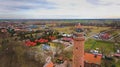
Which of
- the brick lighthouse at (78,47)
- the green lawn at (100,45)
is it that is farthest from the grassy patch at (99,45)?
the brick lighthouse at (78,47)

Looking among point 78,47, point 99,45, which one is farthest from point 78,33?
point 99,45

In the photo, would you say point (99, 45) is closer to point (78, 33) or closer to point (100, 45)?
point (100, 45)

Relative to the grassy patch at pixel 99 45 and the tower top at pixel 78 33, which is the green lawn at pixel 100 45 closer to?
the grassy patch at pixel 99 45

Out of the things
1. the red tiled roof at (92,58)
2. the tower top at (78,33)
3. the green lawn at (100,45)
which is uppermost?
the tower top at (78,33)

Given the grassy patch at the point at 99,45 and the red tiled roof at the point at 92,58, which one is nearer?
the red tiled roof at the point at 92,58

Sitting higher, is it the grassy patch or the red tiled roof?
the grassy patch

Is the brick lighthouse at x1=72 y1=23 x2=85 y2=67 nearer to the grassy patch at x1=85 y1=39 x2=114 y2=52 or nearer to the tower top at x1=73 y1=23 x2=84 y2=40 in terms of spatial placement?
the tower top at x1=73 y1=23 x2=84 y2=40

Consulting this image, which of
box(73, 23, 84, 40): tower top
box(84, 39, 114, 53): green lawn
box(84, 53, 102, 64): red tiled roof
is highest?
box(73, 23, 84, 40): tower top

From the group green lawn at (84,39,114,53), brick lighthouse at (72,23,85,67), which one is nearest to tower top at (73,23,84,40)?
brick lighthouse at (72,23,85,67)

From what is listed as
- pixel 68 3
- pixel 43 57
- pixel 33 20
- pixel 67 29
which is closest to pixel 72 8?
pixel 68 3
